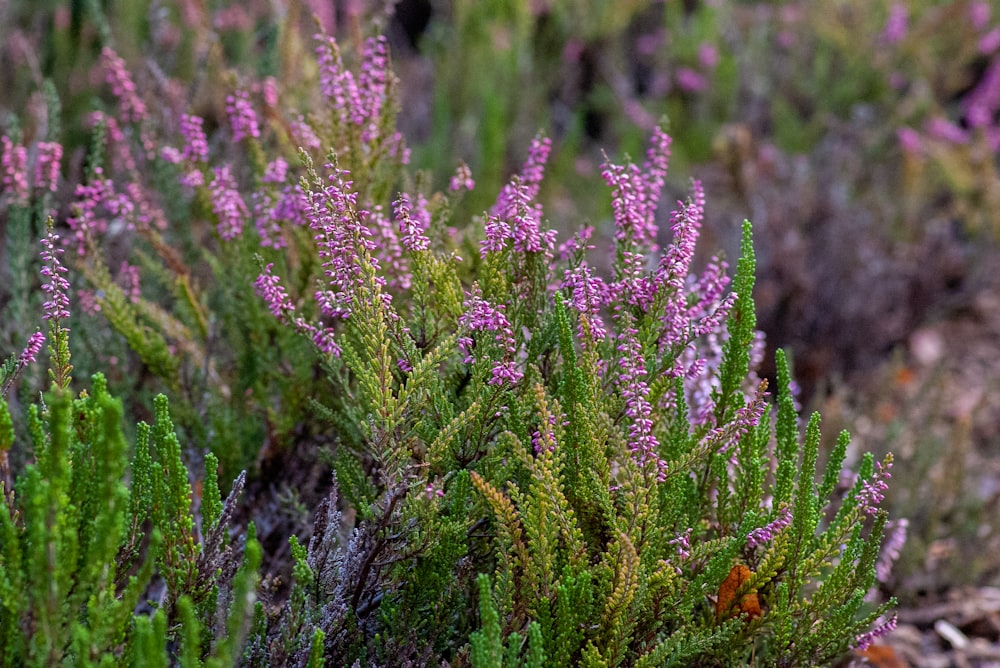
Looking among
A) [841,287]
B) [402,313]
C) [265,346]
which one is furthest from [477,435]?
[841,287]

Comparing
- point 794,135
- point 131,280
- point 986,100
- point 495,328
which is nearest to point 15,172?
point 131,280

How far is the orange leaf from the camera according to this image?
1.36 metres

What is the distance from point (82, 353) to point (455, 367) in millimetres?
885

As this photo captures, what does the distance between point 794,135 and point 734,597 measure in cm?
366

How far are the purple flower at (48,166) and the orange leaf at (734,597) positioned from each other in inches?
55.4

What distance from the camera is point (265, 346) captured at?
1.83m

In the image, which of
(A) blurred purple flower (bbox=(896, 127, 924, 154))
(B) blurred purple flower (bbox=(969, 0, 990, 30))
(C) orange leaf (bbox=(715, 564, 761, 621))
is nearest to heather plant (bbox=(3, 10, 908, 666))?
(C) orange leaf (bbox=(715, 564, 761, 621))

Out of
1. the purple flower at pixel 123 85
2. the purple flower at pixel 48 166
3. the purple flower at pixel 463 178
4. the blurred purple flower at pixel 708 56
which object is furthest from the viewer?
the blurred purple flower at pixel 708 56

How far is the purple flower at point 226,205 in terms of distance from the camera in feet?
6.11

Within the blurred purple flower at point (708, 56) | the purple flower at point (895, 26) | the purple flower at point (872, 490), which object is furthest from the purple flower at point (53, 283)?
the purple flower at point (895, 26)

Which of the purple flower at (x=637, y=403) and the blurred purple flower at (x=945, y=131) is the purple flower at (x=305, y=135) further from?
the blurred purple flower at (x=945, y=131)

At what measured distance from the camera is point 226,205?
1.87 metres

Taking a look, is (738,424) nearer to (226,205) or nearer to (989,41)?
(226,205)

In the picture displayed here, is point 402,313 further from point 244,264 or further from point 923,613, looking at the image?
point 923,613
